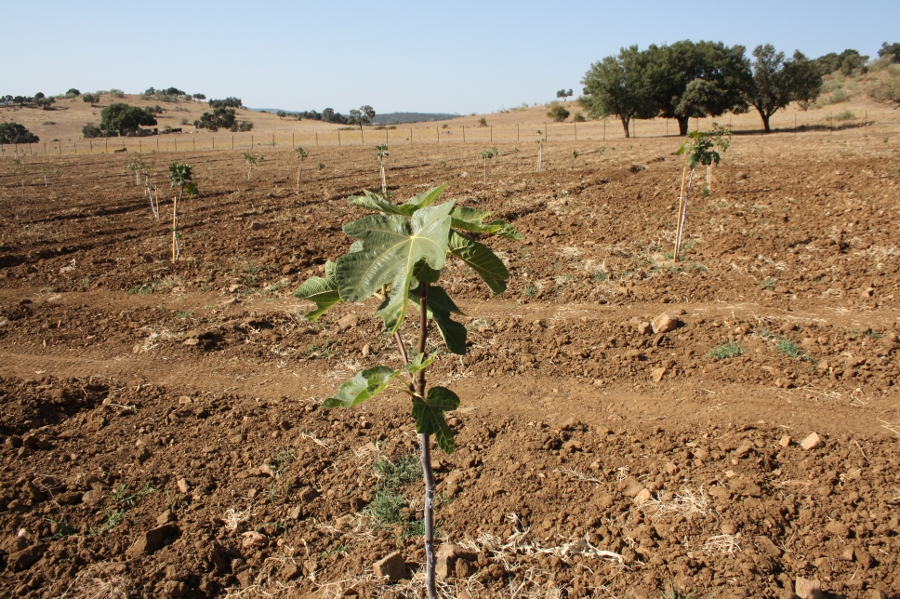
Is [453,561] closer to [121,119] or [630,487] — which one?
[630,487]

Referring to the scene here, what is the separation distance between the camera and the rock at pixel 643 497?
134 inches

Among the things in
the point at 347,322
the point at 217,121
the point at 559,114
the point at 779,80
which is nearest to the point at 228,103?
the point at 217,121

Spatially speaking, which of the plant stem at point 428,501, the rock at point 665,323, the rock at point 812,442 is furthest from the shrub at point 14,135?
the rock at point 812,442

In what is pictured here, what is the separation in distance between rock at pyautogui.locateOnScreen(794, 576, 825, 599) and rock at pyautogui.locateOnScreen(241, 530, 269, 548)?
283 centimetres

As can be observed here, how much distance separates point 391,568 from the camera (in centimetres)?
295

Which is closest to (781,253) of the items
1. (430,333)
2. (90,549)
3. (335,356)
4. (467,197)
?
(430,333)

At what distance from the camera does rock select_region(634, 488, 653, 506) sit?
341 cm

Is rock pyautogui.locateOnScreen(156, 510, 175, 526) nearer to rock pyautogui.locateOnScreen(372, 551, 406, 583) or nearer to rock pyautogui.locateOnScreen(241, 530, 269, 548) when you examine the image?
rock pyautogui.locateOnScreen(241, 530, 269, 548)

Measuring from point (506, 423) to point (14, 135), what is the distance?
7098cm

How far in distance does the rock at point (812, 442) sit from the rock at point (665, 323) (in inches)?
83.5

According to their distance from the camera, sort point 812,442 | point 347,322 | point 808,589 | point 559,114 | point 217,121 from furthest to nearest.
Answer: point 217,121, point 559,114, point 347,322, point 812,442, point 808,589

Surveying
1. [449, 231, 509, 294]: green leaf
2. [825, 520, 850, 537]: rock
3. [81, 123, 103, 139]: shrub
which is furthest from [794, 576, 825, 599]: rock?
[81, 123, 103, 139]: shrub

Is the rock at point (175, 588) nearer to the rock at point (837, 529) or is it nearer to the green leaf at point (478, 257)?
the green leaf at point (478, 257)

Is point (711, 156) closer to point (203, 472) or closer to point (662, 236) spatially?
point (662, 236)
